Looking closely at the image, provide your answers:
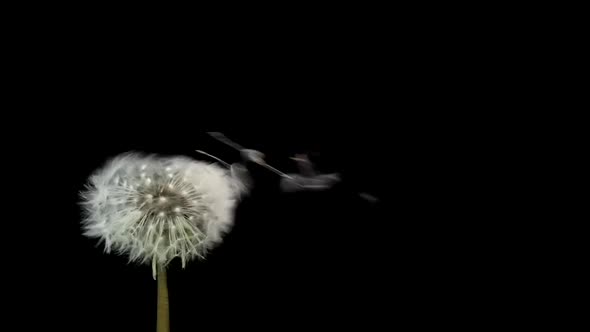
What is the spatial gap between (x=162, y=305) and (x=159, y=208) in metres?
0.26

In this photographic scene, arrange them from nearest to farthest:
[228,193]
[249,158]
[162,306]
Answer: [162,306] → [228,193] → [249,158]

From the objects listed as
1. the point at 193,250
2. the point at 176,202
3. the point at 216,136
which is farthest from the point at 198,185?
the point at 216,136

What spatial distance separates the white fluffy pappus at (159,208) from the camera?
55.2 inches

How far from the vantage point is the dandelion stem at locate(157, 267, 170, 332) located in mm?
1387

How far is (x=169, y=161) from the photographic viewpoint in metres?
1.48

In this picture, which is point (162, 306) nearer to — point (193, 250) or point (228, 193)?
point (193, 250)

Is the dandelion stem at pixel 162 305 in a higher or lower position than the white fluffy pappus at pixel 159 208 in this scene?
lower

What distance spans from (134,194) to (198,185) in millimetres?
174

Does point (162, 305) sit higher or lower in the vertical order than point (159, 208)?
lower

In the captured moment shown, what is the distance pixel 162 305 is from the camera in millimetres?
1396

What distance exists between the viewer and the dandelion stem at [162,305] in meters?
1.39

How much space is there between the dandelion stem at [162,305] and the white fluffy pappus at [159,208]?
0.10ft

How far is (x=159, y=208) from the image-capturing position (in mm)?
1401

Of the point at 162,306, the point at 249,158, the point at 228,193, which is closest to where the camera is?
the point at 162,306
